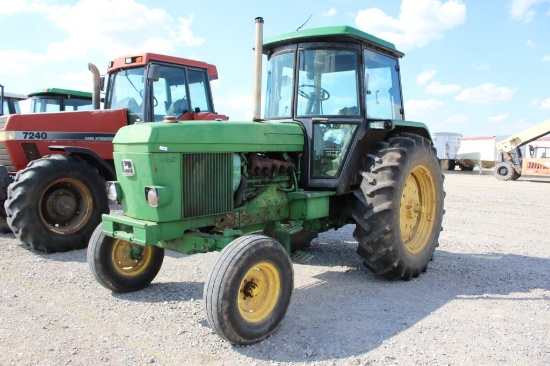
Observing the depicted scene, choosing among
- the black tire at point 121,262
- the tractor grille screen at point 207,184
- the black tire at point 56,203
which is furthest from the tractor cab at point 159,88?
the tractor grille screen at point 207,184

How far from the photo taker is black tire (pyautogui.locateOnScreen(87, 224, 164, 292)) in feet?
13.5

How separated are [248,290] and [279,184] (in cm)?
145

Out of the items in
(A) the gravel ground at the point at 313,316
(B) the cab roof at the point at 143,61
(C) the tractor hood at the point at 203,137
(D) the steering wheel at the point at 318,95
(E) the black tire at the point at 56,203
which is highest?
(B) the cab roof at the point at 143,61

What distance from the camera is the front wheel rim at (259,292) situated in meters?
3.43

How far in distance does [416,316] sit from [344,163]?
1.64 meters

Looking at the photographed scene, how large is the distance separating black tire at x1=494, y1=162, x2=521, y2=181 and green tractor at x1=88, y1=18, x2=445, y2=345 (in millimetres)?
16507

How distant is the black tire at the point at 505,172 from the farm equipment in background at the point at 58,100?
17.2 meters

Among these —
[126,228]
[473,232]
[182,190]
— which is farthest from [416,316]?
[473,232]

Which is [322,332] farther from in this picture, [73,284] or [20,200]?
[20,200]

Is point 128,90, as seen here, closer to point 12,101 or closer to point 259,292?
point 259,292

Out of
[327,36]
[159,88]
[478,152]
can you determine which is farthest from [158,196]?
[478,152]

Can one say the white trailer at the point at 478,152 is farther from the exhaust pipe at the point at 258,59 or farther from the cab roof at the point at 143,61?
the exhaust pipe at the point at 258,59

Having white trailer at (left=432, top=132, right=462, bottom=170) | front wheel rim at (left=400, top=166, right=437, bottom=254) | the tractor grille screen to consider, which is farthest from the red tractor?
white trailer at (left=432, top=132, right=462, bottom=170)

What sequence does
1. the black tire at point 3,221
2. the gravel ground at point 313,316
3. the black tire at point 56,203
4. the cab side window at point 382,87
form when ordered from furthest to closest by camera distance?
the black tire at point 3,221, the black tire at point 56,203, the cab side window at point 382,87, the gravel ground at point 313,316
